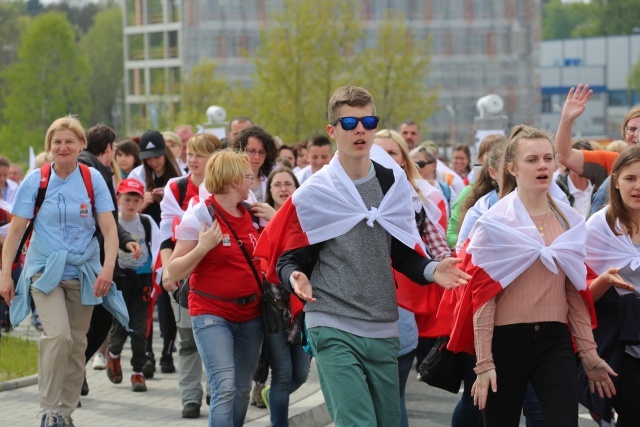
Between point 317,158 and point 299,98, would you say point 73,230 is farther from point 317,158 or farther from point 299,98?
point 299,98

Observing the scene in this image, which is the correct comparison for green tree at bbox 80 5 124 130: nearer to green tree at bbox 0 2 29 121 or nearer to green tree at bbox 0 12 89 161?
green tree at bbox 0 2 29 121

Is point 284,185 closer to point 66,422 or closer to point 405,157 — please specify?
point 405,157

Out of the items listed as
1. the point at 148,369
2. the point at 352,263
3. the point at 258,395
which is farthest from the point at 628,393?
the point at 148,369

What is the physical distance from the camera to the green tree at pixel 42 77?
86812 mm

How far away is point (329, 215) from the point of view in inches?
248

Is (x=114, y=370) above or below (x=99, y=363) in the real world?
above

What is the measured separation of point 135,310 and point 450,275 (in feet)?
18.5

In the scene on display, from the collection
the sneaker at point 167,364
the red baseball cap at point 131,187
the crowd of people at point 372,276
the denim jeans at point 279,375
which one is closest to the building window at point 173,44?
the sneaker at point 167,364

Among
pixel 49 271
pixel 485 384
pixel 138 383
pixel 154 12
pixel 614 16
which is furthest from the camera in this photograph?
pixel 614 16

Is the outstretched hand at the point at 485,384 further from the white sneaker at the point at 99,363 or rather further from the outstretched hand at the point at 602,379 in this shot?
the white sneaker at the point at 99,363

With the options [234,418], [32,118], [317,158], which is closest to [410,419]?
[234,418]

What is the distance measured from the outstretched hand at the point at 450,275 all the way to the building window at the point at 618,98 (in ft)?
419

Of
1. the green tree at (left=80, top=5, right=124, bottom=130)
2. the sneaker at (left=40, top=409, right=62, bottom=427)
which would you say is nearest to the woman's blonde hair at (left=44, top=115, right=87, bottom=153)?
the sneaker at (left=40, top=409, right=62, bottom=427)

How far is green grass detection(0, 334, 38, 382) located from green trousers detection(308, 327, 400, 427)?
5671 millimetres
